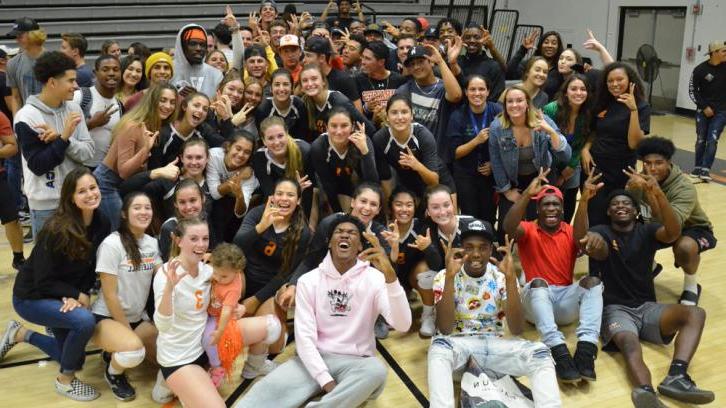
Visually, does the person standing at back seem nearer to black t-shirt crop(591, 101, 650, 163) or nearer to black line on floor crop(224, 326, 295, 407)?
black t-shirt crop(591, 101, 650, 163)

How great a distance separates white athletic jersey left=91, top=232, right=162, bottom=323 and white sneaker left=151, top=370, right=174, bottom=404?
416 millimetres

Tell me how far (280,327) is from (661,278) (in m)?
3.18

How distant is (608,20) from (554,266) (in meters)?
10.8

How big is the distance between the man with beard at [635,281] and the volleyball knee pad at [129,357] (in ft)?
9.18

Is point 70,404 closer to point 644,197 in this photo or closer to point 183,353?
point 183,353

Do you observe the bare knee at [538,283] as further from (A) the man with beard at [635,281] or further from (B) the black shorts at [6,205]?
(B) the black shorts at [6,205]

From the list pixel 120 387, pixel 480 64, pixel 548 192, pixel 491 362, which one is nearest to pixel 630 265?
pixel 548 192

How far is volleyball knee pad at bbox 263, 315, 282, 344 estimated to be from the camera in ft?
12.6

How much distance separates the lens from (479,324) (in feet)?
12.6

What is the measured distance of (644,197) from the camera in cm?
490

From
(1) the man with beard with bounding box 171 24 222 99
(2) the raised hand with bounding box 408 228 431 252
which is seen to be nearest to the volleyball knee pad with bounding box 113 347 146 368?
(2) the raised hand with bounding box 408 228 431 252

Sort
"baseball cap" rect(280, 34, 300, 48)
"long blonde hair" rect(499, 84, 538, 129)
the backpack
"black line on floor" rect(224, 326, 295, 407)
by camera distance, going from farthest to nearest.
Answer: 1. "baseball cap" rect(280, 34, 300, 48)
2. the backpack
3. "long blonde hair" rect(499, 84, 538, 129)
4. "black line on floor" rect(224, 326, 295, 407)

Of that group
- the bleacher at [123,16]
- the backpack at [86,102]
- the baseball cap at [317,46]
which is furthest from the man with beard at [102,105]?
the bleacher at [123,16]

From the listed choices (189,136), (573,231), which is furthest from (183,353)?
(573,231)
